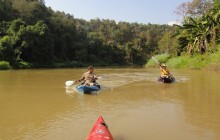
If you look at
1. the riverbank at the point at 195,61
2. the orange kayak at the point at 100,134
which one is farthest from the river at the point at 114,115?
the riverbank at the point at 195,61

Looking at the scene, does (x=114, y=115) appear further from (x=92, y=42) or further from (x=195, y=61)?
(x=92, y=42)

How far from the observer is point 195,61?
95.9 feet

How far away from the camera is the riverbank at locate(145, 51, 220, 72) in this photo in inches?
969

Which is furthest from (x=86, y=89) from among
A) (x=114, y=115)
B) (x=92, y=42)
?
(x=92, y=42)

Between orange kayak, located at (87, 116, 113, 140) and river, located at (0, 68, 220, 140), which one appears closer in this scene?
orange kayak, located at (87, 116, 113, 140)

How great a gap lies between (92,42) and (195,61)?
32.9m

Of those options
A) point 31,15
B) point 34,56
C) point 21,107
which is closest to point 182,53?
point 34,56

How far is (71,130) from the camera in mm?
6605

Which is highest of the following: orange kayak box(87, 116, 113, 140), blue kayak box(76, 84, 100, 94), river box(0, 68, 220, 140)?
blue kayak box(76, 84, 100, 94)

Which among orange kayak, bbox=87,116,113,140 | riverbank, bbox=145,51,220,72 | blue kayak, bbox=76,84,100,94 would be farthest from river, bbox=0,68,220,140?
riverbank, bbox=145,51,220,72

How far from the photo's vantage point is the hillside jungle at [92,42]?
1168 inches

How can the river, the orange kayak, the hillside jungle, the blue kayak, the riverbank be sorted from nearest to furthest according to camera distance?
1. the orange kayak
2. the river
3. the blue kayak
4. the riverbank
5. the hillside jungle

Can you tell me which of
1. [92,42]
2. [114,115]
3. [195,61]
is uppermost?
[92,42]

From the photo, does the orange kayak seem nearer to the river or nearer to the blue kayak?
the river
